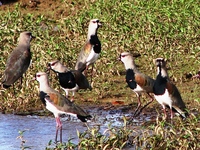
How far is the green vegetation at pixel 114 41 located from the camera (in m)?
10.2

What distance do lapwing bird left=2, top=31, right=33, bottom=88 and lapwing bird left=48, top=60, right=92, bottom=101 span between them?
0.37m

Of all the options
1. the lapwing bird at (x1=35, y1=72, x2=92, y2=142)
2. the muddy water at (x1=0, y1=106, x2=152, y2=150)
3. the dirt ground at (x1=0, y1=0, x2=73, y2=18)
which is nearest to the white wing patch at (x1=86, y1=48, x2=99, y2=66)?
the muddy water at (x1=0, y1=106, x2=152, y2=150)

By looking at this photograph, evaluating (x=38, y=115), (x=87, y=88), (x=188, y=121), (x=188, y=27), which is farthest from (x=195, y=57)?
(x=188, y=121)

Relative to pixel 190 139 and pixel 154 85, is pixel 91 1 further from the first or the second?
pixel 190 139

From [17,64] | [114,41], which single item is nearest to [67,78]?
[17,64]

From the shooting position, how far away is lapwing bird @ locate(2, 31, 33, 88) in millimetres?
9664

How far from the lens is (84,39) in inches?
486

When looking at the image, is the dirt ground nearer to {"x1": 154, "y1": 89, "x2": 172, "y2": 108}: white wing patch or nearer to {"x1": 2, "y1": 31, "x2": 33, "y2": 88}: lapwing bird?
{"x1": 2, "y1": 31, "x2": 33, "y2": 88}: lapwing bird

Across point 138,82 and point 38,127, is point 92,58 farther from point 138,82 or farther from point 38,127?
point 38,127

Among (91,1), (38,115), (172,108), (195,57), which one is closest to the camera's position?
(172,108)

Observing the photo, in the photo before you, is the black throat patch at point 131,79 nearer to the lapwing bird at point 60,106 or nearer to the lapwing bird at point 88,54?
the lapwing bird at point 60,106

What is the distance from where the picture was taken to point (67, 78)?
31.5 feet

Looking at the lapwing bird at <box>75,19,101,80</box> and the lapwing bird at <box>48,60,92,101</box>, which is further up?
the lapwing bird at <box>75,19,101,80</box>

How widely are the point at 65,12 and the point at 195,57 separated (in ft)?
13.2
